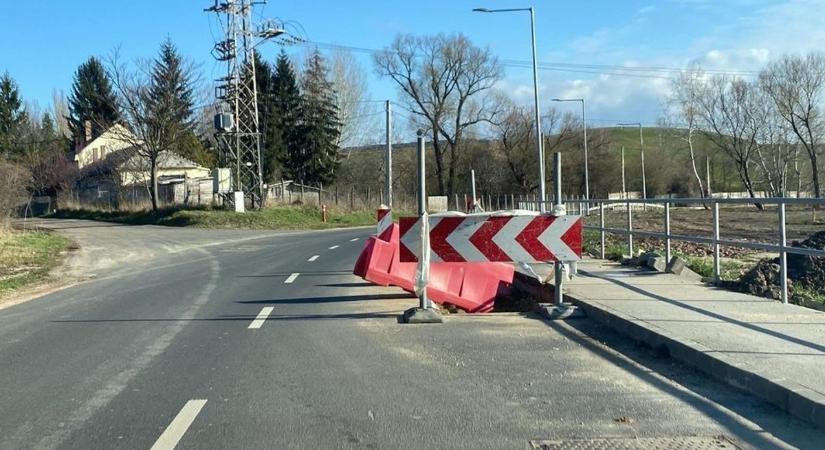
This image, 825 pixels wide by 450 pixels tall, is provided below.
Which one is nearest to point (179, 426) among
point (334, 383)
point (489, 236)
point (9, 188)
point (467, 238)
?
point (334, 383)

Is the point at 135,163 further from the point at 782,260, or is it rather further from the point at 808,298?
the point at 782,260

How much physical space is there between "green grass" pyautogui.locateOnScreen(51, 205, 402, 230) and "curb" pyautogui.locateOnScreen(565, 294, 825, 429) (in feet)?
108

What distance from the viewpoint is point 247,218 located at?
4031 cm

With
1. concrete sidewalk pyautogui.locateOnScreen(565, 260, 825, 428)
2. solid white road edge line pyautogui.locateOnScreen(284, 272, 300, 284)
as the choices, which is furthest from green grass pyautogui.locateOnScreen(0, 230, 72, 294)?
concrete sidewalk pyautogui.locateOnScreen(565, 260, 825, 428)

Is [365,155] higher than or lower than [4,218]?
higher

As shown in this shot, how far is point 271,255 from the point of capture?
21.5 metres

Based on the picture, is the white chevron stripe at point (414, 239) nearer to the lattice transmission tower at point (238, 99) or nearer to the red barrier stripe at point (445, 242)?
the red barrier stripe at point (445, 242)

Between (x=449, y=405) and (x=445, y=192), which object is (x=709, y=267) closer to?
(x=449, y=405)

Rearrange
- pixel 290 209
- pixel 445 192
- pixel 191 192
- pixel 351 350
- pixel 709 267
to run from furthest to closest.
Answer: pixel 445 192, pixel 191 192, pixel 290 209, pixel 709 267, pixel 351 350

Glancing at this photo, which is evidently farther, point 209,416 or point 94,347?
point 94,347

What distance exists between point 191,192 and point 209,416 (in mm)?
44948

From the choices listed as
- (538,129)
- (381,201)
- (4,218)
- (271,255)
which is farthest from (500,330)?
(381,201)

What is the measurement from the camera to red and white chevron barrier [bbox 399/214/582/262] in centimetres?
971

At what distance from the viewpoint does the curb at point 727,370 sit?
209 inches
